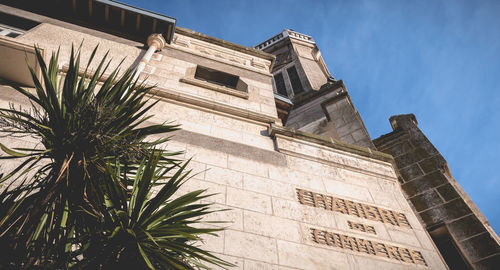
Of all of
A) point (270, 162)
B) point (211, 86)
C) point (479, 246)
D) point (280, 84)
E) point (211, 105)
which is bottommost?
point (479, 246)

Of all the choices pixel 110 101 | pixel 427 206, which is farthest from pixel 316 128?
pixel 110 101

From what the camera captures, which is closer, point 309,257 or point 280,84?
point 309,257

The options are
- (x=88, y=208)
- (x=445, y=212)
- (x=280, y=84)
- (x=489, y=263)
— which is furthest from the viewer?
(x=280, y=84)

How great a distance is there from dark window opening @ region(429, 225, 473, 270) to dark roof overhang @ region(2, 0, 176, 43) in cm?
855

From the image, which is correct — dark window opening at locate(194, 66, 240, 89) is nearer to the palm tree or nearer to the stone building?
the stone building

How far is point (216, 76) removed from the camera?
870 centimetres

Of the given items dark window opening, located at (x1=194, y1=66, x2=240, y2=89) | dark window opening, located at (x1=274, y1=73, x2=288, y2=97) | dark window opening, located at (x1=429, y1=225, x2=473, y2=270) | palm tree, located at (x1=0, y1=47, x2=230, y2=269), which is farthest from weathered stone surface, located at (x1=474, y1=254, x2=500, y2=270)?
dark window opening, located at (x1=274, y1=73, x2=288, y2=97)

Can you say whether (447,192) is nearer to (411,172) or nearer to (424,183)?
(424,183)

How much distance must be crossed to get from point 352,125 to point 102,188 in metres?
7.97

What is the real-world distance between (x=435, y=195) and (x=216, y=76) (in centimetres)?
646

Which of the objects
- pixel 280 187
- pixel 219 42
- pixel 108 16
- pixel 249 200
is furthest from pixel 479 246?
pixel 108 16

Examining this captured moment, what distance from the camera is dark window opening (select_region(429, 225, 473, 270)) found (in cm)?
541

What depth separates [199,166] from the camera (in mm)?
4918

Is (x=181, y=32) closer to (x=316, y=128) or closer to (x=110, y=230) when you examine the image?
(x=316, y=128)
